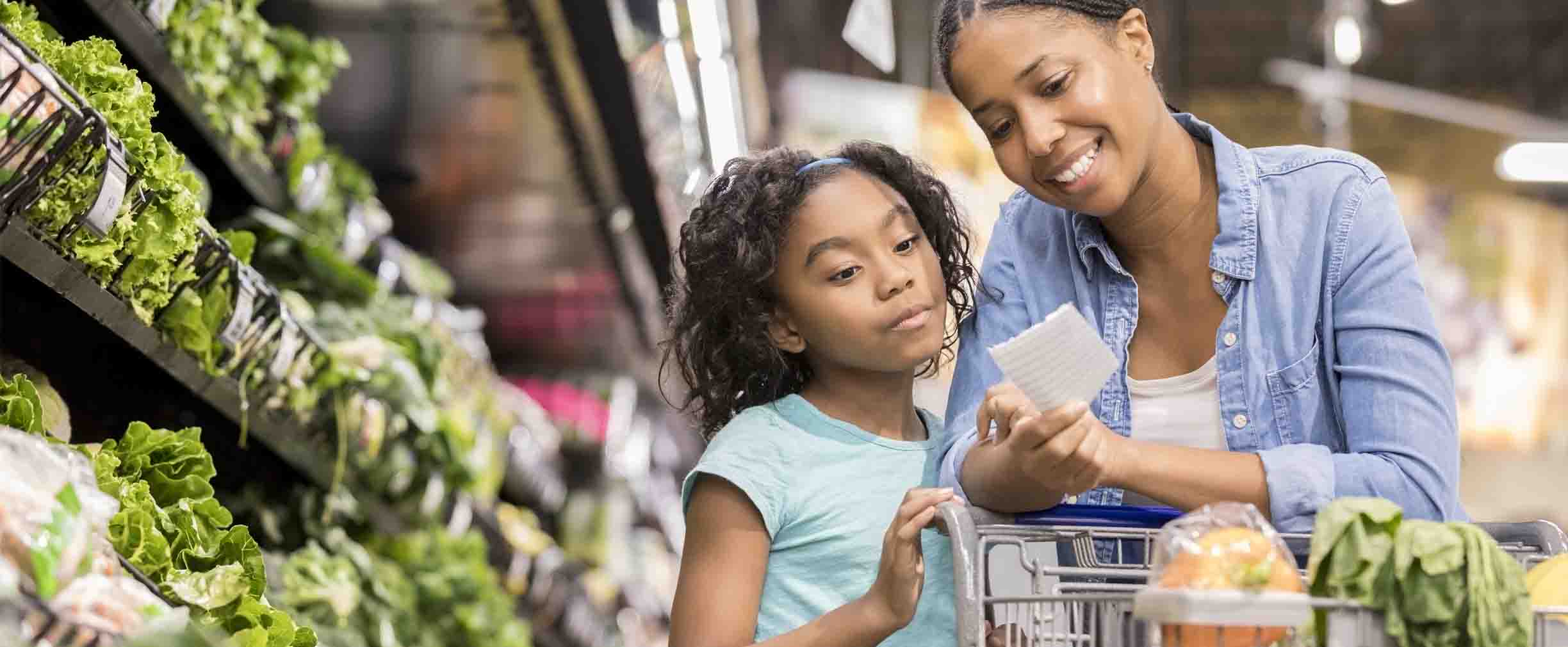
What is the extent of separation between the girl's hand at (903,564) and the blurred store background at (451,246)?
0.92m

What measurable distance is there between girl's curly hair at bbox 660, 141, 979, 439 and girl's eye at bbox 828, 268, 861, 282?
0.11 metres

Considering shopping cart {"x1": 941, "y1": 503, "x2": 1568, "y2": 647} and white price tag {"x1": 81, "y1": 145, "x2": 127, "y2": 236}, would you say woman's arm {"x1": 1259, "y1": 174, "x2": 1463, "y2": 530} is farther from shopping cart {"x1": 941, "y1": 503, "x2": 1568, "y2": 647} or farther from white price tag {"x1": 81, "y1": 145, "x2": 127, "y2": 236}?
white price tag {"x1": 81, "y1": 145, "x2": 127, "y2": 236}

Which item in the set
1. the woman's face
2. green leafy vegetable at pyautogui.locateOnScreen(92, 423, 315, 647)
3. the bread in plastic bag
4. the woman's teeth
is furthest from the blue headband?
the bread in plastic bag

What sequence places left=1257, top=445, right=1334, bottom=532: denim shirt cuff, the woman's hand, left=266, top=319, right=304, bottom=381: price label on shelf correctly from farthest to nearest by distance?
left=266, top=319, right=304, bottom=381: price label on shelf
left=1257, top=445, right=1334, bottom=532: denim shirt cuff
the woman's hand

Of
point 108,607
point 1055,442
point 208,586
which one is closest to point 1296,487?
point 1055,442

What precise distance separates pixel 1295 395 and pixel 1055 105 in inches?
17.1

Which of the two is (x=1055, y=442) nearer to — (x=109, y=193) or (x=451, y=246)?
(x=109, y=193)

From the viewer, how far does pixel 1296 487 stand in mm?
1657

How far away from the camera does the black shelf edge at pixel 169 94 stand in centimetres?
235

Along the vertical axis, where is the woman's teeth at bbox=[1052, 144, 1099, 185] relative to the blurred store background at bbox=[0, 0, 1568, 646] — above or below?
below

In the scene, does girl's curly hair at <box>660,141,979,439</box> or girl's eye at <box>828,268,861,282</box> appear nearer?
girl's eye at <box>828,268,861,282</box>

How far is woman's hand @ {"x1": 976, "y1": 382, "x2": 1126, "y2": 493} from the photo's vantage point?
5.06ft

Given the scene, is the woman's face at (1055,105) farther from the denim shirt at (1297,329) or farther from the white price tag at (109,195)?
the white price tag at (109,195)

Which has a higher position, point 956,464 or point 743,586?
point 956,464
